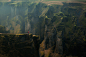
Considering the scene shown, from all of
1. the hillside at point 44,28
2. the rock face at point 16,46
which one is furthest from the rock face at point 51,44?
the rock face at point 16,46

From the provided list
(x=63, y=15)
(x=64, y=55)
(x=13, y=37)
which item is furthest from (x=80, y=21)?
(x=13, y=37)

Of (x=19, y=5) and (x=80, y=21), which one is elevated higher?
(x=19, y=5)

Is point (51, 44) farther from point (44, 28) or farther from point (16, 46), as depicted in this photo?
point (16, 46)

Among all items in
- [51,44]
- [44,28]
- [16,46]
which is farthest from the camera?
[44,28]

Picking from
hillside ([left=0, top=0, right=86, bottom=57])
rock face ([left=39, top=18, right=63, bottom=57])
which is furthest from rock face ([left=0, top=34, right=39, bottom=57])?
rock face ([left=39, top=18, right=63, bottom=57])

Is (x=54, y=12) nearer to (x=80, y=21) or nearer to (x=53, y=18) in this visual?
(x=53, y=18)

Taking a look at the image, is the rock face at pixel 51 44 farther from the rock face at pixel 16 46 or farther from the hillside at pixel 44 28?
the rock face at pixel 16 46

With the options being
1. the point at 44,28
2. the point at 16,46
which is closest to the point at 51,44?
the point at 44,28

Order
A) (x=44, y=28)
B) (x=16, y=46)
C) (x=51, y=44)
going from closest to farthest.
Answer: (x=16, y=46) < (x=51, y=44) < (x=44, y=28)

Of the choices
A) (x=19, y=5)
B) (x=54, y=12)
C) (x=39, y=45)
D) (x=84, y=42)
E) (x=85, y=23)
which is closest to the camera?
(x=39, y=45)
